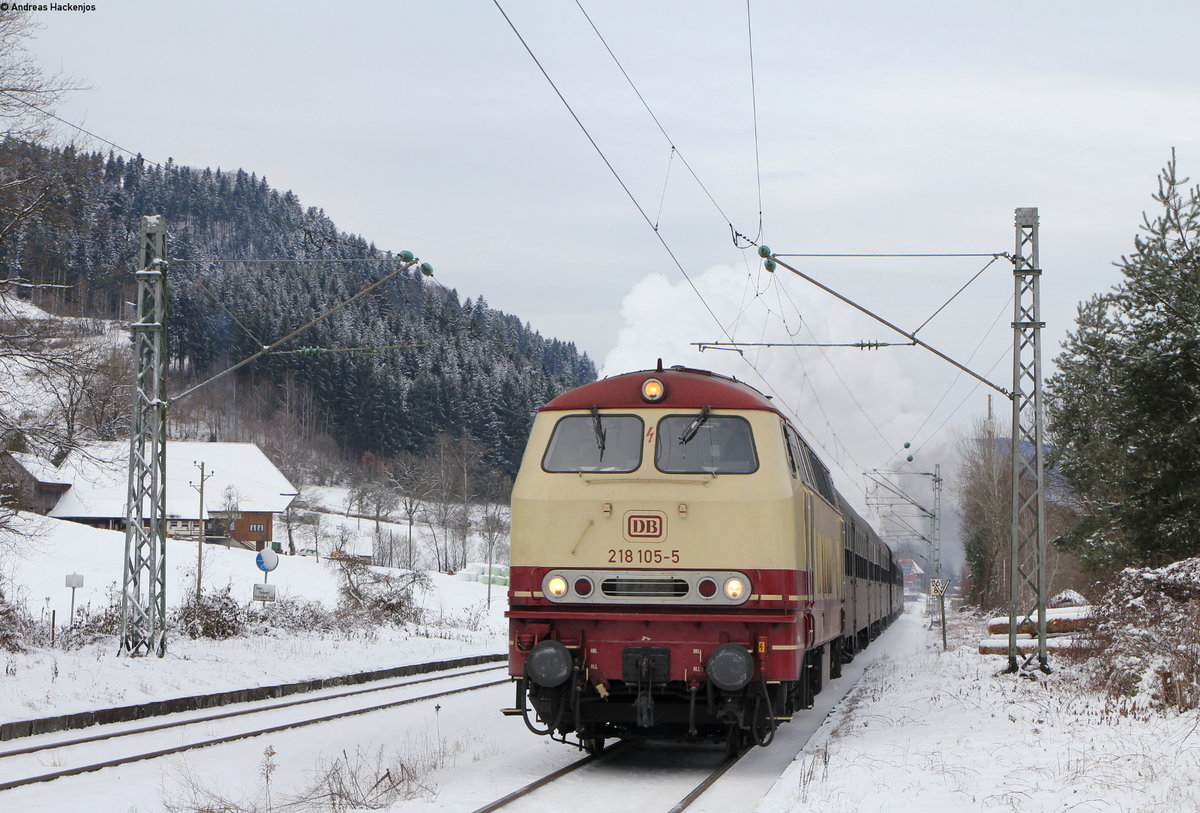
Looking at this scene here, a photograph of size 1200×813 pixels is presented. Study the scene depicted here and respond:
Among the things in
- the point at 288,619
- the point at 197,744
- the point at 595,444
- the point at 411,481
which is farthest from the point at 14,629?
the point at 411,481

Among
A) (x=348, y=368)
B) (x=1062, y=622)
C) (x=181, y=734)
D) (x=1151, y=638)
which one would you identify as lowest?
(x=181, y=734)

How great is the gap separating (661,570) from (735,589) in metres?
0.63

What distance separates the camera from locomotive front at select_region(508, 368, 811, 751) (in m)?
10.0

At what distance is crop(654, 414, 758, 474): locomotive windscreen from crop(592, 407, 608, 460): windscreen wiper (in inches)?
18.9

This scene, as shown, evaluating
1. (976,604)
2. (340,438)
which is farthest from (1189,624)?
(340,438)

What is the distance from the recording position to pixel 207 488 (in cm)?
8194

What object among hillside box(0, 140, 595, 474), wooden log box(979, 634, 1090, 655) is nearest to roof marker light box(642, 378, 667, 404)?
wooden log box(979, 634, 1090, 655)

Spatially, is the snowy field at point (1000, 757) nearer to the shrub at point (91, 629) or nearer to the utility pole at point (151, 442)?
the utility pole at point (151, 442)

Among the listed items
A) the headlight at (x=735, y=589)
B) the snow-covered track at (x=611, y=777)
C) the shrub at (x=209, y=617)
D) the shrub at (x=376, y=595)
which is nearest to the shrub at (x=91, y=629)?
the shrub at (x=209, y=617)

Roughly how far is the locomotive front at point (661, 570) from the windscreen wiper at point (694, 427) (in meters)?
0.01

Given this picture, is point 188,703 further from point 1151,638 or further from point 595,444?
point 1151,638

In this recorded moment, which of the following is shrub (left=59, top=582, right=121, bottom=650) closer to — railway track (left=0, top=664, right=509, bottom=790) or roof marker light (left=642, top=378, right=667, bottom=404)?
railway track (left=0, top=664, right=509, bottom=790)

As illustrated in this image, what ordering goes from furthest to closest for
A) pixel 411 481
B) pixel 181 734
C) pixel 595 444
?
pixel 411 481
pixel 181 734
pixel 595 444

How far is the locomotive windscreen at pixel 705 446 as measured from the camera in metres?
10.5
